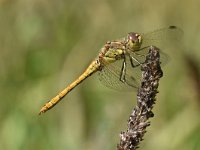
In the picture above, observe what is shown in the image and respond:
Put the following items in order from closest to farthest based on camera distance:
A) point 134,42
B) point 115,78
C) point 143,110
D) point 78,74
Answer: point 143,110
point 115,78
point 134,42
point 78,74

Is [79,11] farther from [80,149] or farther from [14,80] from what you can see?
[80,149]

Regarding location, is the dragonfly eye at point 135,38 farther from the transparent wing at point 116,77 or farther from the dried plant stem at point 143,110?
the dried plant stem at point 143,110

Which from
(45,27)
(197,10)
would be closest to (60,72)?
(45,27)

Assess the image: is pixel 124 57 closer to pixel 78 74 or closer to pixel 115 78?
pixel 115 78

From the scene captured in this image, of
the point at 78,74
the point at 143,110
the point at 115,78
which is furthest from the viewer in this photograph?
the point at 78,74

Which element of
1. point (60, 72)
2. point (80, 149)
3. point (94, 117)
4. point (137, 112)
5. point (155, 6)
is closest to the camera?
point (137, 112)

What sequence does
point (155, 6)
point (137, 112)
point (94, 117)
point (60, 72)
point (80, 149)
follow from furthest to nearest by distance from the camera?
1. point (155, 6)
2. point (60, 72)
3. point (94, 117)
4. point (80, 149)
5. point (137, 112)

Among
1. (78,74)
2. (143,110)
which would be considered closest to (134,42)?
(78,74)
